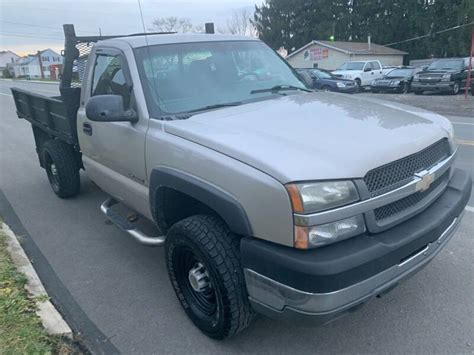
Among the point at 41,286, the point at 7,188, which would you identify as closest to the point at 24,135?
the point at 7,188

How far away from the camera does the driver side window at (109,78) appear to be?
11.8 feet

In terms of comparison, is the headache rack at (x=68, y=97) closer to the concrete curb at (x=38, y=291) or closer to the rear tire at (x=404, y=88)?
the concrete curb at (x=38, y=291)

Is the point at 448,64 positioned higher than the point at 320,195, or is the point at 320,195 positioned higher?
the point at 320,195

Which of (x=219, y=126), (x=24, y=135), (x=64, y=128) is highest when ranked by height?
(x=219, y=126)

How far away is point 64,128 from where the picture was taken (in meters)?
5.12

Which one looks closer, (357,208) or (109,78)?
(357,208)

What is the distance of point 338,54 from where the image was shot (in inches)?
1689

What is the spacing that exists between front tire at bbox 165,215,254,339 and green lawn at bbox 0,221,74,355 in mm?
846

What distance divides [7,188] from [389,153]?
6109 mm

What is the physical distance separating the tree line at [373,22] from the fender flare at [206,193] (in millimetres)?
47432

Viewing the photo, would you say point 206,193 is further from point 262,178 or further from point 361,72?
point 361,72

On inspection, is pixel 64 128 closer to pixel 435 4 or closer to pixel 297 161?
pixel 297 161

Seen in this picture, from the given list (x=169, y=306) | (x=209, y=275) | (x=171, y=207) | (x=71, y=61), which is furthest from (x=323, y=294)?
(x=71, y=61)

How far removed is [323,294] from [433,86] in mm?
19446
